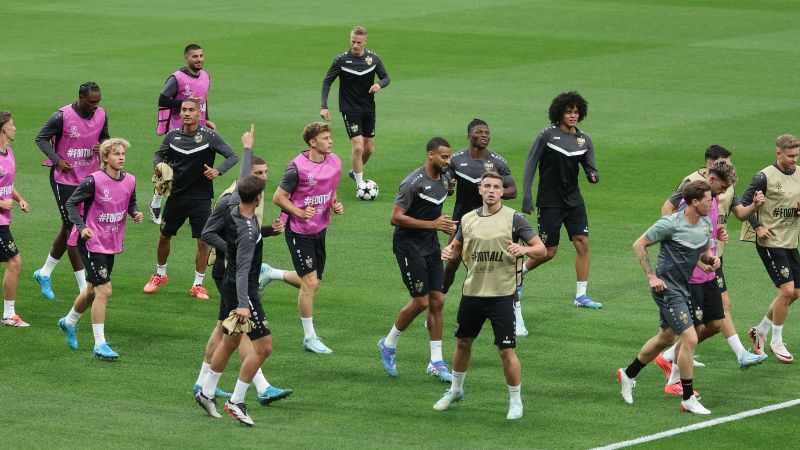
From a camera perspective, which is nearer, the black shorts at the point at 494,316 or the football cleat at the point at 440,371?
the black shorts at the point at 494,316

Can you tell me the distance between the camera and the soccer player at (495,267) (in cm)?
1312

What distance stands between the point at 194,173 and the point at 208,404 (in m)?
5.27

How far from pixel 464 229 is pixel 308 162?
9.41ft

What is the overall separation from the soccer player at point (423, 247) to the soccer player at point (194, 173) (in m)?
3.80

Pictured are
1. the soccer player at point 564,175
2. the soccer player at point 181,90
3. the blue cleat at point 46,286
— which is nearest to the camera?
the soccer player at point 564,175

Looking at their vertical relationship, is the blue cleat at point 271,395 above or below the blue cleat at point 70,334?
above

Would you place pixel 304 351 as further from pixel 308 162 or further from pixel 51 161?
pixel 51 161

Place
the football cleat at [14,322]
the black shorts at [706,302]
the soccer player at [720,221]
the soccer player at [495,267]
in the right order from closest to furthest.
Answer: the soccer player at [495,267], the black shorts at [706,302], the soccer player at [720,221], the football cleat at [14,322]

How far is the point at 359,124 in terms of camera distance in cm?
2419

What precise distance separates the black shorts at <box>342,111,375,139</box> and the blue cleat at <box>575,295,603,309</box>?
7524 mm

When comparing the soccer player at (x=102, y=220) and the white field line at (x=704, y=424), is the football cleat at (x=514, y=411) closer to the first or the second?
the white field line at (x=704, y=424)

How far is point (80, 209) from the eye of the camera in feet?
50.4

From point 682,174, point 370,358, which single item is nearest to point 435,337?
point 370,358

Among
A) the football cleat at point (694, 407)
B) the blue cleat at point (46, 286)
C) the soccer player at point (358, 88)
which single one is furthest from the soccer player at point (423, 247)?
the soccer player at point (358, 88)
